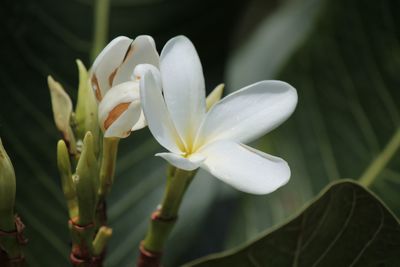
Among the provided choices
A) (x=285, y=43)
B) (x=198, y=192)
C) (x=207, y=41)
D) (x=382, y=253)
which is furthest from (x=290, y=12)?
(x=382, y=253)

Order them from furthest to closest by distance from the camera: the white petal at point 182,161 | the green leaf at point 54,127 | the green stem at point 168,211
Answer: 1. the green leaf at point 54,127
2. the green stem at point 168,211
3. the white petal at point 182,161

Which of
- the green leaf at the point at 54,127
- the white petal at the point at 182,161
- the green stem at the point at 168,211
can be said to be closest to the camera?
the white petal at the point at 182,161

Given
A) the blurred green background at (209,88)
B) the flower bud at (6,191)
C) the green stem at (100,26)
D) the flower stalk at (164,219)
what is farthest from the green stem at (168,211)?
the green stem at (100,26)

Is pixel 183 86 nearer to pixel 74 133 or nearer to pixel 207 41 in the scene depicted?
pixel 74 133

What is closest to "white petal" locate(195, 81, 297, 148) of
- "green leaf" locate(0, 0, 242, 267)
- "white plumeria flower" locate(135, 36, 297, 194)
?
"white plumeria flower" locate(135, 36, 297, 194)

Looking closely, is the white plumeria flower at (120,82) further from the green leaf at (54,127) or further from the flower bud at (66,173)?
the green leaf at (54,127)

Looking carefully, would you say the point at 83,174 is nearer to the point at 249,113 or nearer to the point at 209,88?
the point at 249,113
